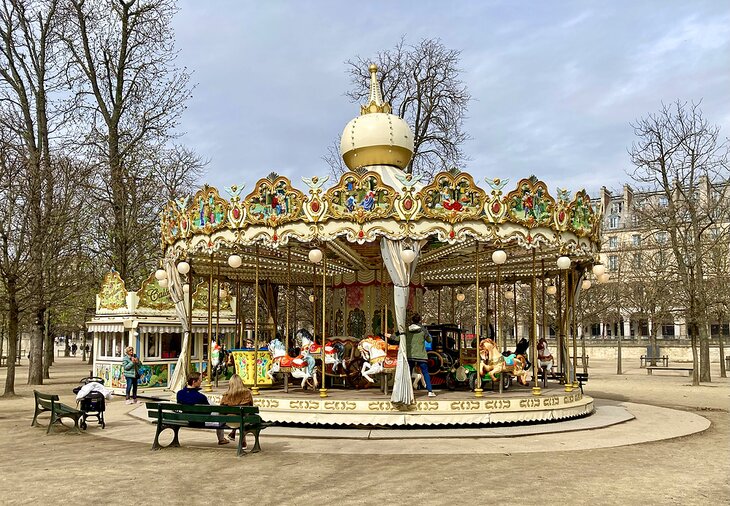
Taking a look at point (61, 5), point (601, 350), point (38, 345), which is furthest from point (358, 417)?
point (601, 350)

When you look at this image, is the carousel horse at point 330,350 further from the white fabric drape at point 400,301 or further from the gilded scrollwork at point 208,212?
the gilded scrollwork at point 208,212

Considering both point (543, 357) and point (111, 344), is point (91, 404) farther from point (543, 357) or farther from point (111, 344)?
point (111, 344)

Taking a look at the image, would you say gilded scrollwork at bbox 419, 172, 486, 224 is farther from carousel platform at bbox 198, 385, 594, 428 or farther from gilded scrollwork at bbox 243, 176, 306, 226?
carousel platform at bbox 198, 385, 594, 428

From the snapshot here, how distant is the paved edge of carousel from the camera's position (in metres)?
12.3

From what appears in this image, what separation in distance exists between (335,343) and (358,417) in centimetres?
314

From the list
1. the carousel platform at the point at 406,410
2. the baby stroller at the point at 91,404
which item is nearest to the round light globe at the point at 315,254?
the carousel platform at the point at 406,410

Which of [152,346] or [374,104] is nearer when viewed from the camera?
[374,104]

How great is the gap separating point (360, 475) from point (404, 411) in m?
3.86

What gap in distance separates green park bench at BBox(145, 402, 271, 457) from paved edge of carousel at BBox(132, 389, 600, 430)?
213 centimetres

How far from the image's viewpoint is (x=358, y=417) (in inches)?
483

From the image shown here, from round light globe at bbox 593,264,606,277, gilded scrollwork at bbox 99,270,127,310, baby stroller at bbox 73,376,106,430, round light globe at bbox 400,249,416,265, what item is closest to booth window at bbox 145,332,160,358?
gilded scrollwork at bbox 99,270,127,310

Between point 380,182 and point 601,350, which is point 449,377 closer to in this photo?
point 380,182

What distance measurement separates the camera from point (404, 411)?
12.3m

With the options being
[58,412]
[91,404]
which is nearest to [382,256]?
[91,404]
